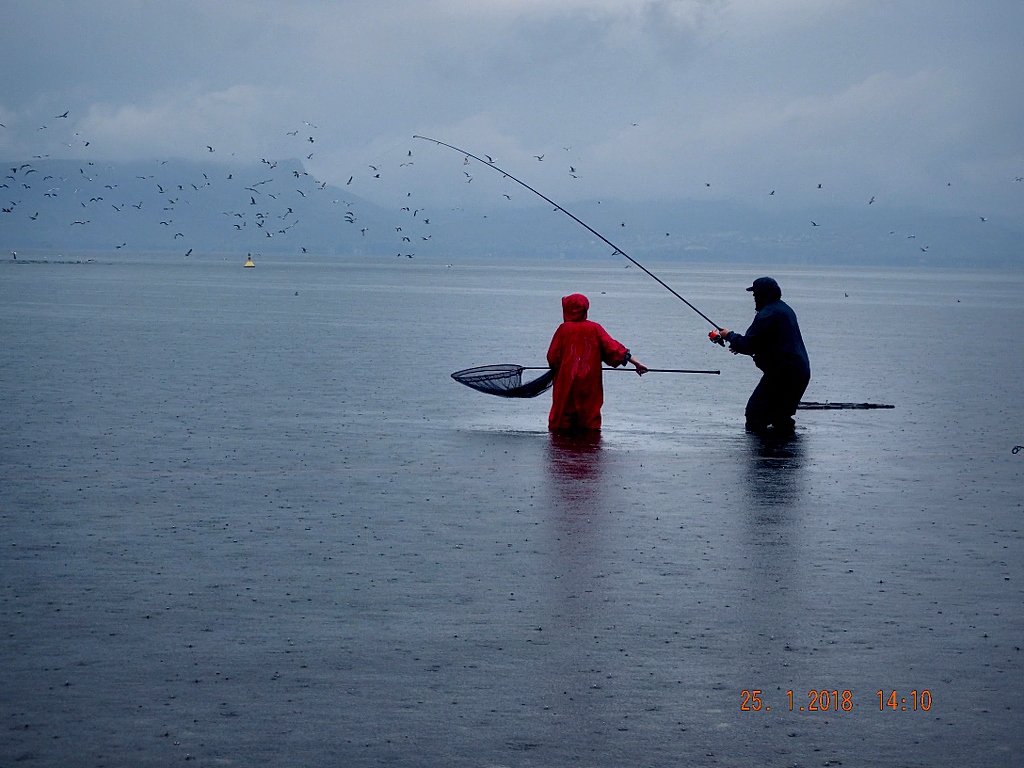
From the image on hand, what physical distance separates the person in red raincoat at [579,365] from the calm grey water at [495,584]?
39cm

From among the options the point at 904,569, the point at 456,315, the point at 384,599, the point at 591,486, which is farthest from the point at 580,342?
the point at 456,315

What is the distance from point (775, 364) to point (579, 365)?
85.8 inches

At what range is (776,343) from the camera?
607 inches

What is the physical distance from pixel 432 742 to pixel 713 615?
7.64ft

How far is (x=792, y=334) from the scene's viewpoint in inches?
608

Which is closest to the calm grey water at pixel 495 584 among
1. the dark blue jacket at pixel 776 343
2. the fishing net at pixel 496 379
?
the fishing net at pixel 496 379

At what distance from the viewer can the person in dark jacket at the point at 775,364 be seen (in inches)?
601

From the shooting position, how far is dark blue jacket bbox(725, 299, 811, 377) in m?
15.3

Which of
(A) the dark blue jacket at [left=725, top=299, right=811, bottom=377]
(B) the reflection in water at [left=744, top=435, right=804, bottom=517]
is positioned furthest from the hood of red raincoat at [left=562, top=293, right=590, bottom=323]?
(B) the reflection in water at [left=744, top=435, right=804, bottom=517]

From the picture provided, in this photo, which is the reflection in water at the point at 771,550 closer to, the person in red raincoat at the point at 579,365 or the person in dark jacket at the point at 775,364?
the person in dark jacket at the point at 775,364

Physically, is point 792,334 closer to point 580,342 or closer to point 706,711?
point 580,342
